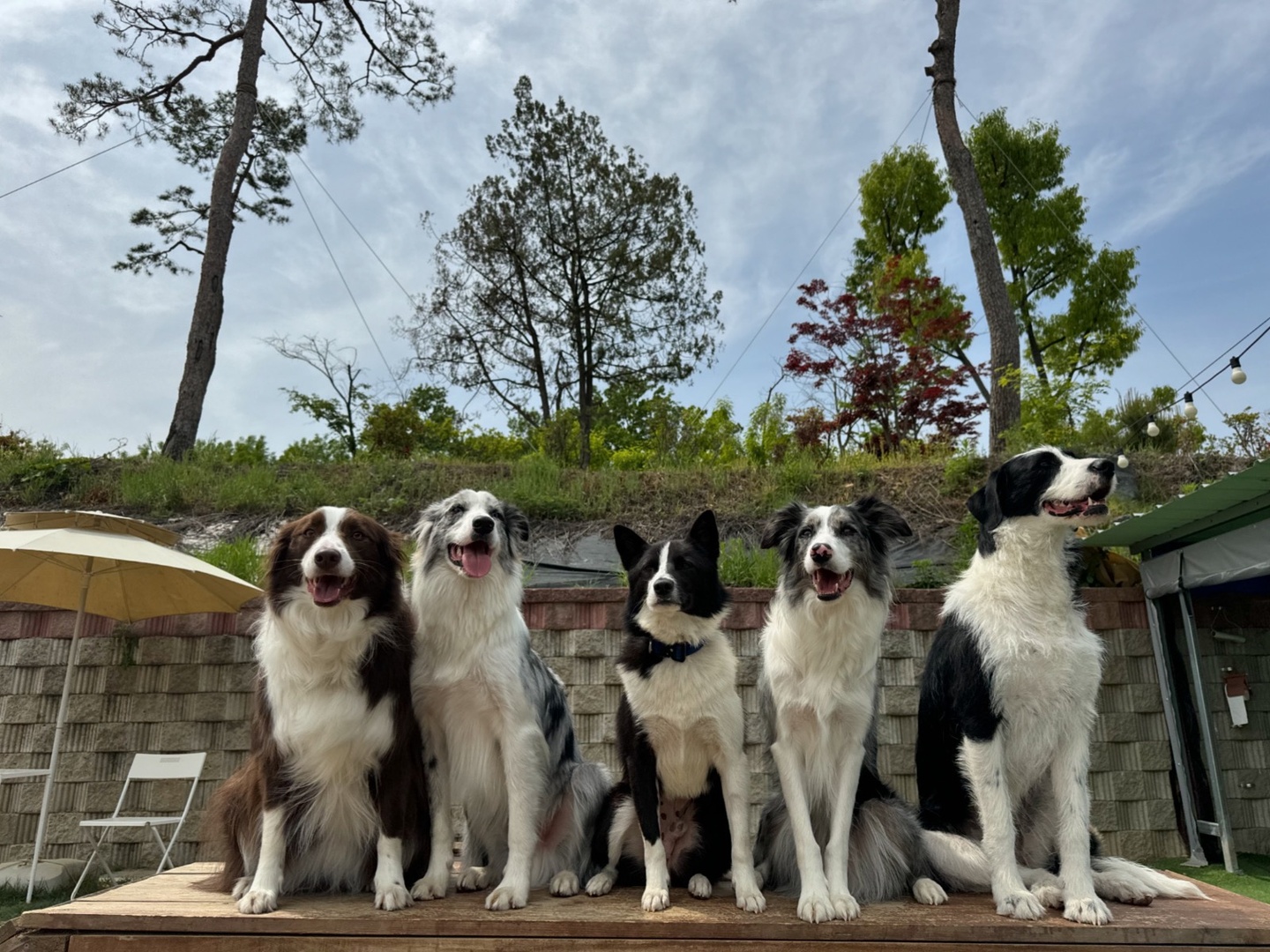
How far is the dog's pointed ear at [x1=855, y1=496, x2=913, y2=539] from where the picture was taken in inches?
112

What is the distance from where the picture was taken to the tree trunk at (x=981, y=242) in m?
8.66

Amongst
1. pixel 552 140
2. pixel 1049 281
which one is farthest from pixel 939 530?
pixel 1049 281

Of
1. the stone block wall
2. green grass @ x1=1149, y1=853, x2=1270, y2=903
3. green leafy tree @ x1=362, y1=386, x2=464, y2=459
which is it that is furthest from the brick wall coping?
green leafy tree @ x1=362, y1=386, x2=464, y2=459

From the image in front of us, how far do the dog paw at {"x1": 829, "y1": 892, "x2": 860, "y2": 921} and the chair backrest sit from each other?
3.94 metres

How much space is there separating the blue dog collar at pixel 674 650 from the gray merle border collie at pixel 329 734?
0.93 metres

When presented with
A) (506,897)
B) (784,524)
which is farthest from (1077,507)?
(506,897)

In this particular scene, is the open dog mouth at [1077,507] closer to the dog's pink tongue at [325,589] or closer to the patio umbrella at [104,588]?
the dog's pink tongue at [325,589]

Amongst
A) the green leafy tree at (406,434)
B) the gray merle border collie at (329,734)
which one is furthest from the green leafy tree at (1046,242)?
the gray merle border collie at (329,734)

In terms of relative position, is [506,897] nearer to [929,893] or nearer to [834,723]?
[834,723]

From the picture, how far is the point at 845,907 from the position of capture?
2354 millimetres

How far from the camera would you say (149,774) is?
454cm

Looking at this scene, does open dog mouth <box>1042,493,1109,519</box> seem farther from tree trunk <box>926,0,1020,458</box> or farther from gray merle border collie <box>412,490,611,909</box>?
tree trunk <box>926,0,1020,458</box>

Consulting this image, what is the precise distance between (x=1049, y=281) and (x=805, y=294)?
698cm

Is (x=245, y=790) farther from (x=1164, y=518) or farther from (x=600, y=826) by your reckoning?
(x=1164, y=518)
